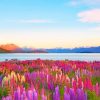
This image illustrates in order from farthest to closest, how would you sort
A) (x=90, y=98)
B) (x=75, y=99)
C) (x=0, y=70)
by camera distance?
1. (x=0, y=70)
2. (x=90, y=98)
3. (x=75, y=99)

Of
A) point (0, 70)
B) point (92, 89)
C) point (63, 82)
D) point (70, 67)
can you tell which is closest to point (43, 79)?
point (63, 82)

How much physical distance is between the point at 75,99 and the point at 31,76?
4287 mm

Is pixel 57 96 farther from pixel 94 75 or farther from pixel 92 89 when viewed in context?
pixel 94 75

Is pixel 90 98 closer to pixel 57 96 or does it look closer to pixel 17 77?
pixel 57 96

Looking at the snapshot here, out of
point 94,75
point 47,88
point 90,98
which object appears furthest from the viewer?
point 94,75

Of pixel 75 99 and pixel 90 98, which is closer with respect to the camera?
pixel 75 99

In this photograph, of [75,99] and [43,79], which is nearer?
[75,99]

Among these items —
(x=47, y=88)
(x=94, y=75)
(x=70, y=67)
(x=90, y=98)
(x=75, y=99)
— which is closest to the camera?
(x=75, y=99)

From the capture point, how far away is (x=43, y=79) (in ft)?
26.6

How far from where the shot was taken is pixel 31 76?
877cm

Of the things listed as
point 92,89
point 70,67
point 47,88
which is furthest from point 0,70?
point 92,89

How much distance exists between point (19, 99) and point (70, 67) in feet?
28.1

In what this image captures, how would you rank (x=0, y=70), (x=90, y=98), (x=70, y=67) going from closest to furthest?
(x=90, y=98) → (x=0, y=70) → (x=70, y=67)

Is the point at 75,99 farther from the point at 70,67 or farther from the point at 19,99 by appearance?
the point at 70,67
